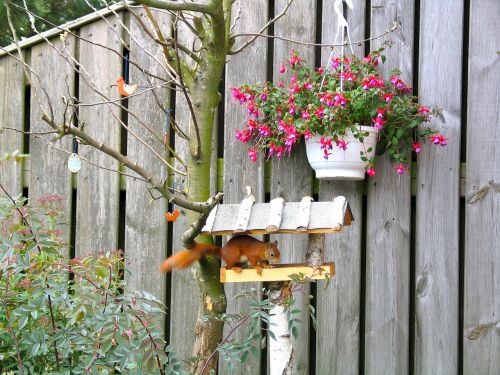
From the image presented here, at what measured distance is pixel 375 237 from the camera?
3.32 meters

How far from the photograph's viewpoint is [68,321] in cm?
208

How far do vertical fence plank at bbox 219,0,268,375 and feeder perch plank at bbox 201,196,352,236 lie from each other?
112 centimetres

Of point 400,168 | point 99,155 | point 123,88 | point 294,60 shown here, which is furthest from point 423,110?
point 99,155

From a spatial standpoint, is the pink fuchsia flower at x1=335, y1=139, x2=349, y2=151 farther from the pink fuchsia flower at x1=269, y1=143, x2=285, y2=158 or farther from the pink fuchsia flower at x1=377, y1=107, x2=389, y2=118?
the pink fuchsia flower at x1=269, y1=143, x2=285, y2=158

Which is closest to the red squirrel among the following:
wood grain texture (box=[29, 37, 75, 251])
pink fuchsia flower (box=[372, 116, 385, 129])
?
pink fuchsia flower (box=[372, 116, 385, 129])

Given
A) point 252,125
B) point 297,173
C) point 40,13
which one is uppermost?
point 40,13

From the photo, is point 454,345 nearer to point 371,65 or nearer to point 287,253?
point 287,253

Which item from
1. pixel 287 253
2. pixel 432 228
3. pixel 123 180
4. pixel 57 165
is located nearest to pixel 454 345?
pixel 432 228

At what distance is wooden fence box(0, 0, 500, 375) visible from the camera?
3.22 metres

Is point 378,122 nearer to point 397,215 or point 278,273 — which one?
point 397,215

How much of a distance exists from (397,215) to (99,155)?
150 cm

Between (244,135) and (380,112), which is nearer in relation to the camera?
(380,112)

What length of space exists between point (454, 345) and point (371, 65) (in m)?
1.26

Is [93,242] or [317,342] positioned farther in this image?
[93,242]
